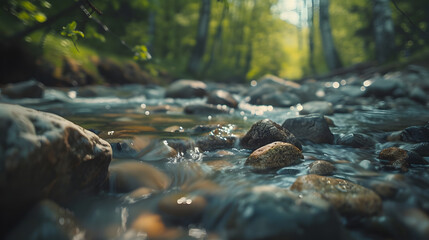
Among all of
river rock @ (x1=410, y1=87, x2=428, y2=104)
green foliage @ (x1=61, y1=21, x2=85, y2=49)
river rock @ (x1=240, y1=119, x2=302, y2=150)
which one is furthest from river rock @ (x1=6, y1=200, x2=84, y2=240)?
river rock @ (x1=410, y1=87, x2=428, y2=104)

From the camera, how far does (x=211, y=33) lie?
25.4m

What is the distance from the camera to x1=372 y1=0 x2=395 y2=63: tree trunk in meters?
9.80

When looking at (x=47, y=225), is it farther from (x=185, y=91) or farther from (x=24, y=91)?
(x=185, y=91)

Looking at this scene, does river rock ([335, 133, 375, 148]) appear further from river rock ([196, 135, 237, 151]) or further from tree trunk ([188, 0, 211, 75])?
tree trunk ([188, 0, 211, 75])

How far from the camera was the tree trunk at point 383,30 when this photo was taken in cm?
980

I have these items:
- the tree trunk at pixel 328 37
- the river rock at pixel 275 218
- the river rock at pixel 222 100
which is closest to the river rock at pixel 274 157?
the river rock at pixel 275 218

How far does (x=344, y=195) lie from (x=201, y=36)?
14107 millimetres

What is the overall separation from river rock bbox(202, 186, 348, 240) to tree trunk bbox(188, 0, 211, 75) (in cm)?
1407

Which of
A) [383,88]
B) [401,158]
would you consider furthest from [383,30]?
[401,158]

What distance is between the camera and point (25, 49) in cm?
741

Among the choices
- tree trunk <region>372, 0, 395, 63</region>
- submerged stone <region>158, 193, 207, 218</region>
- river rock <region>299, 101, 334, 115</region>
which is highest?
tree trunk <region>372, 0, 395, 63</region>

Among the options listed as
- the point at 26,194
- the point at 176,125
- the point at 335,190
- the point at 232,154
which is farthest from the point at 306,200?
the point at 176,125

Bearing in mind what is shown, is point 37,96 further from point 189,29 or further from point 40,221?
point 189,29

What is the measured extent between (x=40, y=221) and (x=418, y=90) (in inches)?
309
